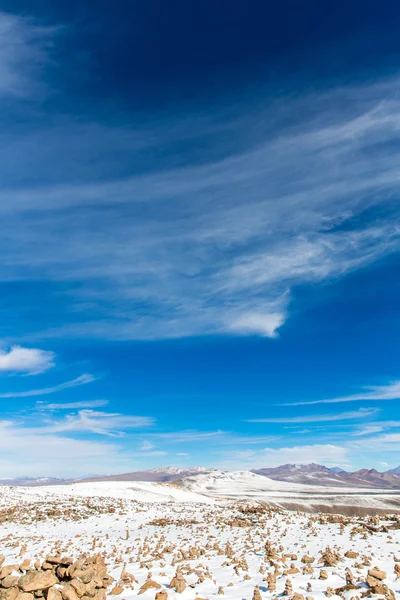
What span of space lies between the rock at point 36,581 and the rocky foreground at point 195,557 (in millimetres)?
26

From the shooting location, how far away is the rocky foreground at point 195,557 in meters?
11.6

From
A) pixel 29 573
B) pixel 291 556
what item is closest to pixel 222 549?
pixel 291 556

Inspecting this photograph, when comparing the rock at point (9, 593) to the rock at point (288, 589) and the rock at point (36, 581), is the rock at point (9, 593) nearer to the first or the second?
the rock at point (36, 581)

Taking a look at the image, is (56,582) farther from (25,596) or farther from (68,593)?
(25,596)

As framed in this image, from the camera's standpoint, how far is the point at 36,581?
1016 cm

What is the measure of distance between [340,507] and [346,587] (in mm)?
78784

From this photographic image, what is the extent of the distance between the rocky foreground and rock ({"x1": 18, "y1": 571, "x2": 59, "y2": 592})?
0.03 metres

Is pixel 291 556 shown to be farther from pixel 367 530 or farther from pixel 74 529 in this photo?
pixel 74 529

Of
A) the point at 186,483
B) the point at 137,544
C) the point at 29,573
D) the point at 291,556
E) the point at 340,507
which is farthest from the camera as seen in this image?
the point at 186,483

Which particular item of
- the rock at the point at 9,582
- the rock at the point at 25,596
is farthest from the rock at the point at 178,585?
the rock at the point at 9,582

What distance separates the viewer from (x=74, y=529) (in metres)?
32.2

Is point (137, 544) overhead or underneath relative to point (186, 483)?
overhead

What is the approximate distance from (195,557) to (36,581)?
1101cm

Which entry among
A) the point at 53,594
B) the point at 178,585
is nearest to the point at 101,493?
the point at 178,585
